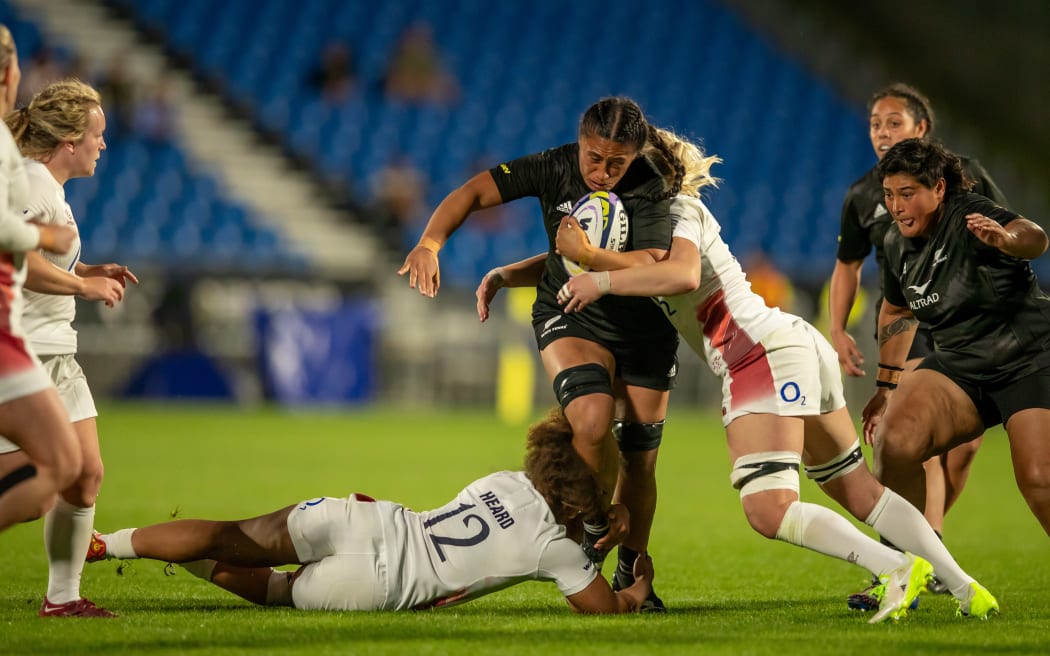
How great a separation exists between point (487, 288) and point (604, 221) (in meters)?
0.93

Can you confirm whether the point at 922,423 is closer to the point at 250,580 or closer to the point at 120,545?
the point at 250,580

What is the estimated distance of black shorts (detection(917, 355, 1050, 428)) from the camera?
5.73 m

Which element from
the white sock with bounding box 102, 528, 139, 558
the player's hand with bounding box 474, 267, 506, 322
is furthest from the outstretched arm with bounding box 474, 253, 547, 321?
the white sock with bounding box 102, 528, 139, 558

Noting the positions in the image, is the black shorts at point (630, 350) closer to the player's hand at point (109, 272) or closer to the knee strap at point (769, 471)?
the knee strap at point (769, 471)

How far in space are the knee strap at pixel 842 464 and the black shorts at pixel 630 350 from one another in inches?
33.4

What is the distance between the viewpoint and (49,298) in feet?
18.1

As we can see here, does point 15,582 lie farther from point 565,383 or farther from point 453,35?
point 453,35

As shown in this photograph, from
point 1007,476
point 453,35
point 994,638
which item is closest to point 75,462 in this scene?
point 994,638

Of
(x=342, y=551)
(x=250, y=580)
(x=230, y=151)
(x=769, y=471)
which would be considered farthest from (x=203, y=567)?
(x=230, y=151)

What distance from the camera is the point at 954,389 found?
19.5 feet

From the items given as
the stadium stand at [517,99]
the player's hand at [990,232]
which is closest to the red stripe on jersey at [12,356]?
the player's hand at [990,232]

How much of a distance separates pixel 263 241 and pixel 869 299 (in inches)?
353

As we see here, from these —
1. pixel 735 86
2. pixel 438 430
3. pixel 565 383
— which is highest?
pixel 735 86

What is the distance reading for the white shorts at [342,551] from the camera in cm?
543
